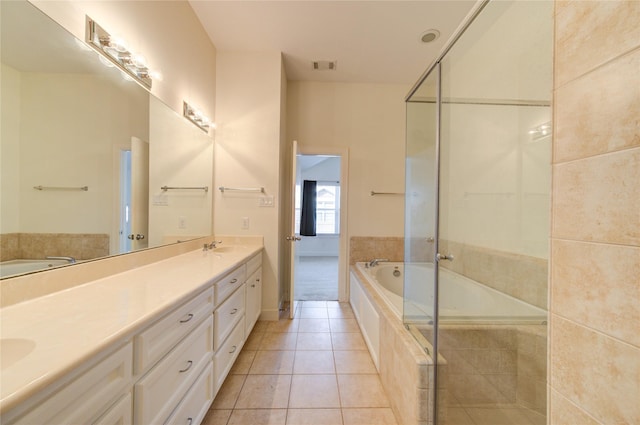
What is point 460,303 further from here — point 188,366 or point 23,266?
point 23,266

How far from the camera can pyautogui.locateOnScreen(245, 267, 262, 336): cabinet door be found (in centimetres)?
195

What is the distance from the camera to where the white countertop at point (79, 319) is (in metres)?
0.48

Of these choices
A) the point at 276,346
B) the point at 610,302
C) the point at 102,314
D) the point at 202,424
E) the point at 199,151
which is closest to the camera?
the point at 610,302

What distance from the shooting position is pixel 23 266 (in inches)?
35.3

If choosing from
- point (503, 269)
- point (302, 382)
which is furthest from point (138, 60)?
point (503, 269)

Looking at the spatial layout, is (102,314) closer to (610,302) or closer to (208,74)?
(610,302)

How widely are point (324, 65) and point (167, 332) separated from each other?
289 centimetres

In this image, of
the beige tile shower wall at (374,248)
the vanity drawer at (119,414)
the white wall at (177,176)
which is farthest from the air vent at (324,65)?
the vanity drawer at (119,414)

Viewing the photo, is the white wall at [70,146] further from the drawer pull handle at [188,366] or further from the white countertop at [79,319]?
the drawer pull handle at [188,366]

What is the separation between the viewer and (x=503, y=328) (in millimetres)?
1291

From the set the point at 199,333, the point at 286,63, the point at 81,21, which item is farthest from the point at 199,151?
the point at 199,333

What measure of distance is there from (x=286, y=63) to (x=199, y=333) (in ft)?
9.15

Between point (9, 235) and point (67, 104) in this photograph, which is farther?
point (67, 104)

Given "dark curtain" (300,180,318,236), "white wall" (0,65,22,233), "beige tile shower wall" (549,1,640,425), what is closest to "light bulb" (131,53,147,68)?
"white wall" (0,65,22,233)
